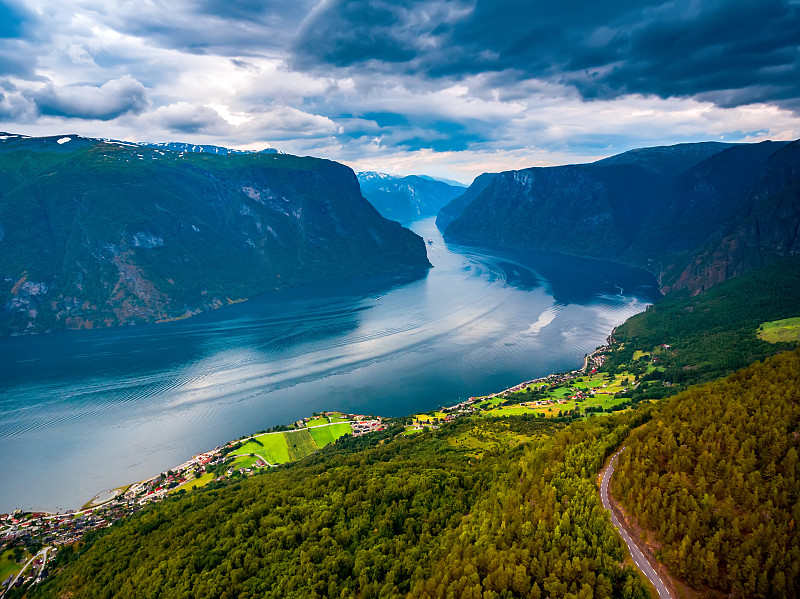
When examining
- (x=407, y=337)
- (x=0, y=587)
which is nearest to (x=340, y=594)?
(x=0, y=587)

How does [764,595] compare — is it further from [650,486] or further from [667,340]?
[667,340]

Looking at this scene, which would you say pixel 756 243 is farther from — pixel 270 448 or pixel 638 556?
pixel 638 556

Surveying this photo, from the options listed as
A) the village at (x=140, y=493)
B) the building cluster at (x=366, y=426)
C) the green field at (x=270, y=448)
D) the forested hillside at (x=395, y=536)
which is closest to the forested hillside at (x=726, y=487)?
the forested hillside at (x=395, y=536)

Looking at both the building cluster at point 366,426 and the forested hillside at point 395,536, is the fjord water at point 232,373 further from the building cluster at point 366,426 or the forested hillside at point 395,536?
the forested hillside at point 395,536

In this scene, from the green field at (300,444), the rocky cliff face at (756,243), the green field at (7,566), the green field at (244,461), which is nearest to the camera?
the green field at (7,566)

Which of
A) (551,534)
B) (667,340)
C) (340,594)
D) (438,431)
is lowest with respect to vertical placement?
(667,340)

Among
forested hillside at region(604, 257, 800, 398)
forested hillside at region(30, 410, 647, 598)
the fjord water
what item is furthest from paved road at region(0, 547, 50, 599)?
forested hillside at region(604, 257, 800, 398)
